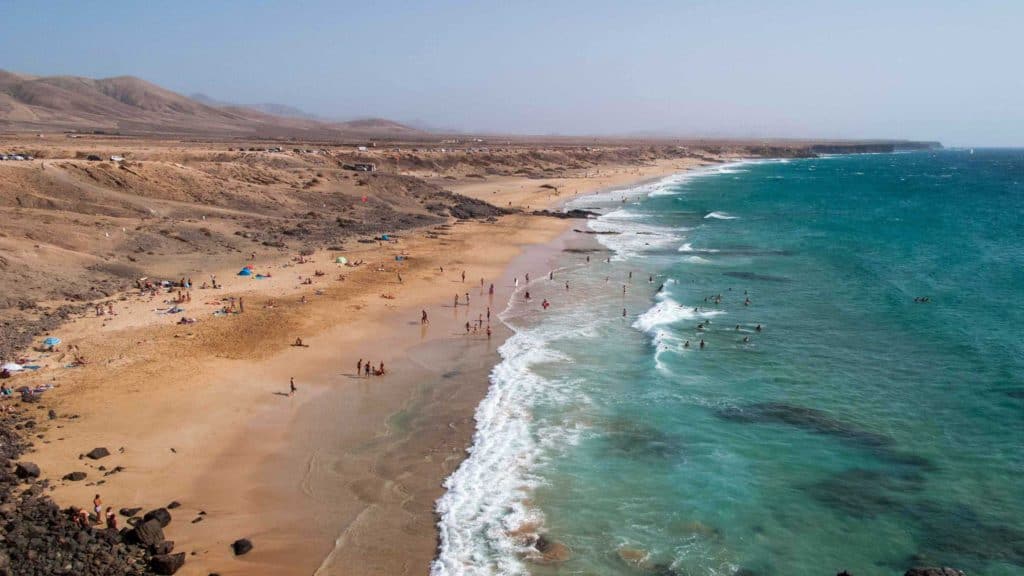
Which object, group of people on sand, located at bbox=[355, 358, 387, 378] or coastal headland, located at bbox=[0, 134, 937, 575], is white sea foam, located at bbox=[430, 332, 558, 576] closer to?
coastal headland, located at bbox=[0, 134, 937, 575]

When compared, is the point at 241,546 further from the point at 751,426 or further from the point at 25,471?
the point at 751,426

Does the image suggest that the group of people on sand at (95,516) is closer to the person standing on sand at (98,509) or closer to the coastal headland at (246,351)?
the person standing on sand at (98,509)

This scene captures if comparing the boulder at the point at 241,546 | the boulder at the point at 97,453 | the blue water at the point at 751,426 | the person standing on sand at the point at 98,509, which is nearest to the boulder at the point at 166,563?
the boulder at the point at 241,546

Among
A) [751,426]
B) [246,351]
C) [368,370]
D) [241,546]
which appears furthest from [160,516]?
[751,426]

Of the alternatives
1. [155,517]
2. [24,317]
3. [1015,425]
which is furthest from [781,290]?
[24,317]

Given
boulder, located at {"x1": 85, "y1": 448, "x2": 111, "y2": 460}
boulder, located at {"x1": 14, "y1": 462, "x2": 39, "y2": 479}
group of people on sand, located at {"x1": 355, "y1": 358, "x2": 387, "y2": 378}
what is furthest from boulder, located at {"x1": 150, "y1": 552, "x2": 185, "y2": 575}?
group of people on sand, located at {"x1": 355, "y1": 358, "x2": 387, "y2": 378}

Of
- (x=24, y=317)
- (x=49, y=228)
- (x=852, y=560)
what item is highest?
(x=49, y=228)

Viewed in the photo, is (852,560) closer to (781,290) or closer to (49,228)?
(781,290)
